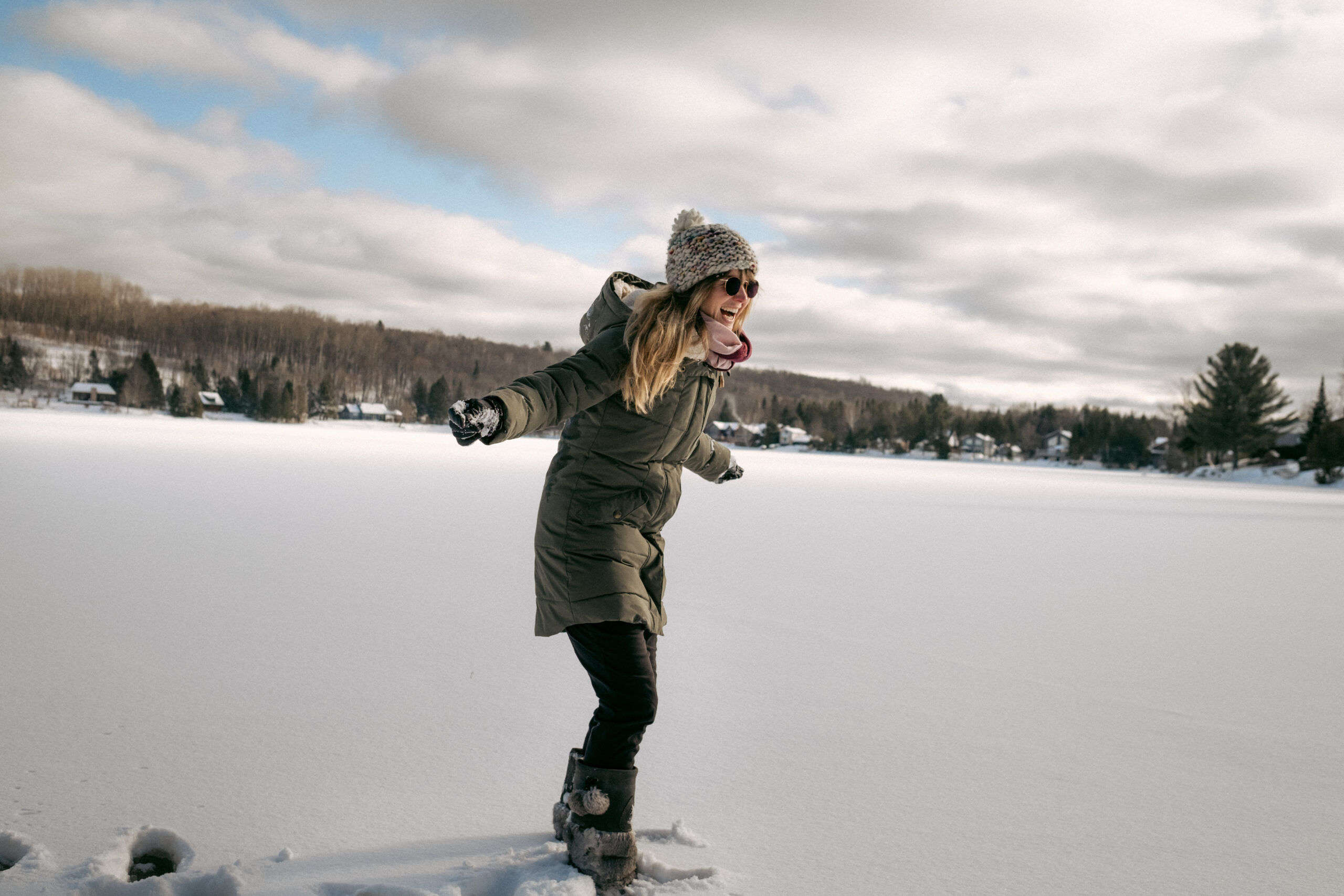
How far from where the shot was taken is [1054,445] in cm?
10306

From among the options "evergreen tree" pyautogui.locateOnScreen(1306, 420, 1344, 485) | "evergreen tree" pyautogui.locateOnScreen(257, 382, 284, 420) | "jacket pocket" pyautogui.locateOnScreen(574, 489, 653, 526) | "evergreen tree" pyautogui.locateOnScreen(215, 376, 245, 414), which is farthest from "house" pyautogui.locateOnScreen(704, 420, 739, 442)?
"jacket pocket" pyautogui.locateOnScreen(574, 489, 653, 526)

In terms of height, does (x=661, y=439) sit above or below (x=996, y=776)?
above

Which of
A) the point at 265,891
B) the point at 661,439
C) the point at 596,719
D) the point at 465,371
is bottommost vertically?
the point at 265,891

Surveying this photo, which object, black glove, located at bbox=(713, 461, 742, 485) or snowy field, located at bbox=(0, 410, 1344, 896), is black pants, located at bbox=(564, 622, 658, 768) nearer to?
snowy field, located at bbox=(0, 410, 1344, 896)

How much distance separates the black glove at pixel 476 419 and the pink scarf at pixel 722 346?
0.53 metres

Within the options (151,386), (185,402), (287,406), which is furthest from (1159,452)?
(151,386)

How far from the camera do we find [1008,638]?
4.09m

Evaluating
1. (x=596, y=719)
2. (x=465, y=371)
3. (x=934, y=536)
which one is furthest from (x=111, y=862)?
(x=465, y=371)

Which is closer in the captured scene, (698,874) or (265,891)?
(265,891)

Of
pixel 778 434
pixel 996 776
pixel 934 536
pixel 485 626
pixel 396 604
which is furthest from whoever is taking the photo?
pixel 778 434

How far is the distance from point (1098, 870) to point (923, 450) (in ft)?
276

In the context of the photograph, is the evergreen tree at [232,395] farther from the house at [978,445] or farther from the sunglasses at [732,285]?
the sunglasses at [732,285]

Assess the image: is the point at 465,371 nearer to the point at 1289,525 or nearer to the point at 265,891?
the point at 1289,525

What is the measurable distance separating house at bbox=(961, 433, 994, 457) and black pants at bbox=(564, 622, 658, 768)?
319 feet
